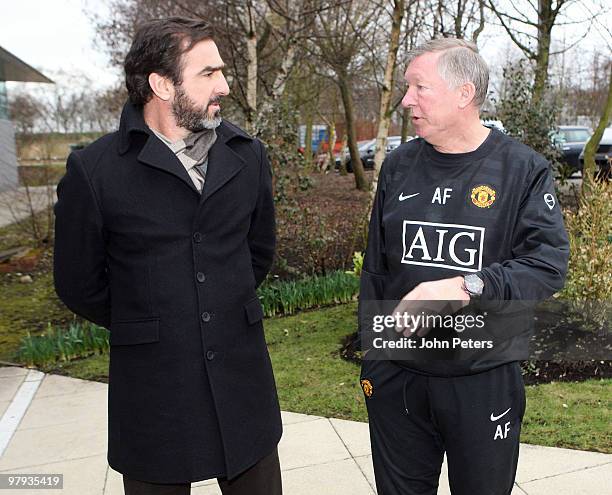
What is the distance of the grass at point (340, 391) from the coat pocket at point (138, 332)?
2.52 m

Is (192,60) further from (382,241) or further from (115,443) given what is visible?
(115,443)

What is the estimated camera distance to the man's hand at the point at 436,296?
69.5 inches

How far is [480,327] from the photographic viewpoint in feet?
6.79

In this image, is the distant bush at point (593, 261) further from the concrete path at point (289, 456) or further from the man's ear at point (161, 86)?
the man's ear at point (161, 86)

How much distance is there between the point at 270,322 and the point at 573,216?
10.3 feet

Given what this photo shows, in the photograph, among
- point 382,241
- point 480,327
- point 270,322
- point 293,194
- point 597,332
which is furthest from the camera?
point 293,194

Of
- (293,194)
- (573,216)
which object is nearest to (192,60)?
(573,216)

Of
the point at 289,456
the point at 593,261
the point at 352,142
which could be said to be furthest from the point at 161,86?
the point at 352,142

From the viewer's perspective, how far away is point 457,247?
1990 millimetres

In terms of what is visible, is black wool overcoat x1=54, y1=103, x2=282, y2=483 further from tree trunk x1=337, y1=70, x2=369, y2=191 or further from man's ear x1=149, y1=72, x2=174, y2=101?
tree trunk x1=337, y1=70, x2=369, y2=191

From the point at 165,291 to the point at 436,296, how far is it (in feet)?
2.73

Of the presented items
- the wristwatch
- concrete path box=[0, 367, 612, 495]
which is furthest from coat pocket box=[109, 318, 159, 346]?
concrete path box=[0, 367, 612, 495]

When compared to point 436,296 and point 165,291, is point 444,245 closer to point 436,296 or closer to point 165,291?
point 436,296

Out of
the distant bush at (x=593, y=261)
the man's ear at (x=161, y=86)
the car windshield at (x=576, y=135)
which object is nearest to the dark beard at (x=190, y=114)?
the man's ear at (x=161, y=86)
